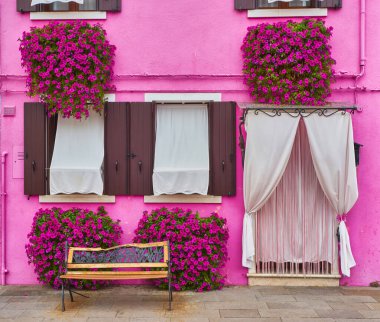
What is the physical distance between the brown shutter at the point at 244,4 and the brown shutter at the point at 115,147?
7.98 feet

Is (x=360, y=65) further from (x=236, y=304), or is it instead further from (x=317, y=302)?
(x=236, y=304)

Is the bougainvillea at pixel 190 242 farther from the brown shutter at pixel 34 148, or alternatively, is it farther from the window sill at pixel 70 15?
the window sill at pixel 70 15

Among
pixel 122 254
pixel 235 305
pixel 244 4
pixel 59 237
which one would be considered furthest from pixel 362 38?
pixel 59 237

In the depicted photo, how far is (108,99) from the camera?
7.74m

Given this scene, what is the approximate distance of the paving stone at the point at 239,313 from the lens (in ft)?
20.1

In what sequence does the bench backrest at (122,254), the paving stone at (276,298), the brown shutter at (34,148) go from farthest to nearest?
the brown shutter at (34,148), the paving stone at (276,298), the bench backrest at (122,254)

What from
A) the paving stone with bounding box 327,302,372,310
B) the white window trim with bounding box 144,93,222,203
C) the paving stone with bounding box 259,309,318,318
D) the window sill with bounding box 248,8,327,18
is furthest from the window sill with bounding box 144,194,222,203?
the window sill with bounding box 248,8,327,18

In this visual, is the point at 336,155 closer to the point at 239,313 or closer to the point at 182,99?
the point at 182,99

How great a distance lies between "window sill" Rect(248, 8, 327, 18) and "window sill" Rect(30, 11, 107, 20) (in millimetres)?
2473

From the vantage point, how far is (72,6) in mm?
7840

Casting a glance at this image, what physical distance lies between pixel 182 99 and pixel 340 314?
3986mm

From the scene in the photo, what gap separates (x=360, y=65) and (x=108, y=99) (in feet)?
13.6

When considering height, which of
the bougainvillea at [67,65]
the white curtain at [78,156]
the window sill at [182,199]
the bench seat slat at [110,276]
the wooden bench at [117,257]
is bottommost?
the bench seat slat at [110,276]

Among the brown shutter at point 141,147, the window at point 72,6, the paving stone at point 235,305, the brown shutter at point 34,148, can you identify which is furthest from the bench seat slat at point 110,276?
the window at point 72,6
